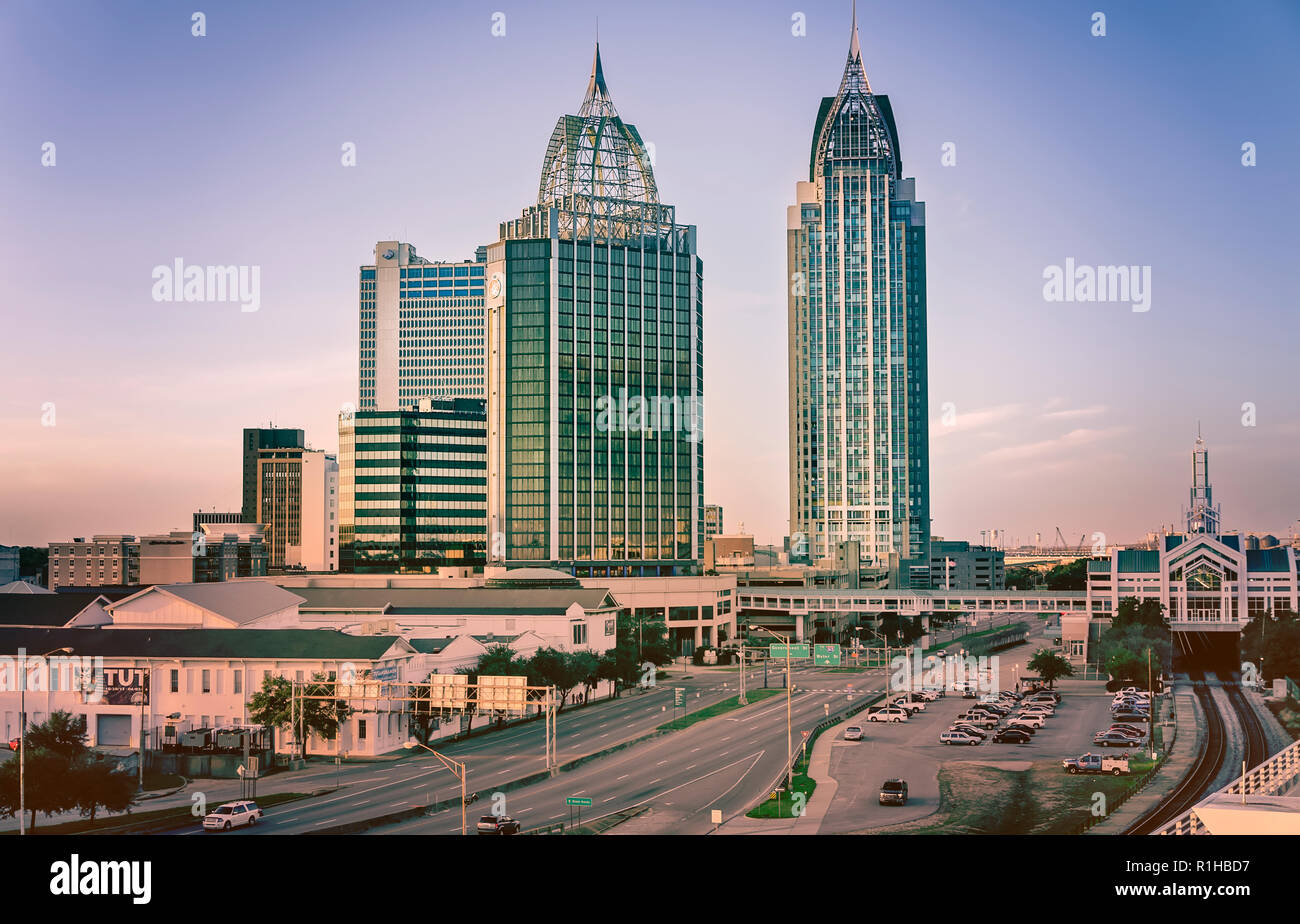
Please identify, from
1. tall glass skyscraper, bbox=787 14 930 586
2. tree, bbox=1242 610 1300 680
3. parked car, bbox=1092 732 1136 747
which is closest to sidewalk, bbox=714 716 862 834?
parked car, bbox=1092 732 1136 747

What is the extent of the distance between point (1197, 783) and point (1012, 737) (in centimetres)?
1247

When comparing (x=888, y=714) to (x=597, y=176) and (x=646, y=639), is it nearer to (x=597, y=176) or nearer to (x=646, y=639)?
(x=646, y=639)

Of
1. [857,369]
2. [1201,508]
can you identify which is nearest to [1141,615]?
[1201,508]

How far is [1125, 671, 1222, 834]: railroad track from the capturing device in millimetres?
38094

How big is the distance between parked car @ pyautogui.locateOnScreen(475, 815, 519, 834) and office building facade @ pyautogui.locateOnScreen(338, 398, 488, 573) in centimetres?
9678

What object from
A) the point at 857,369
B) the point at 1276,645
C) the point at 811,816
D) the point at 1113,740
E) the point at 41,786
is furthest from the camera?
the point at 857,369

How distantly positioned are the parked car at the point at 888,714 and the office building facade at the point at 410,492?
2912 inches

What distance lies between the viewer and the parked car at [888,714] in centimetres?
6375

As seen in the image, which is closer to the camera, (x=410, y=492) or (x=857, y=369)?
(x=410, y=492)

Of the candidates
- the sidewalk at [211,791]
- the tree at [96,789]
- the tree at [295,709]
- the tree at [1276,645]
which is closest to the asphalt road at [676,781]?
the sidewalk at [211,791]

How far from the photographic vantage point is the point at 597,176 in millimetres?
138000

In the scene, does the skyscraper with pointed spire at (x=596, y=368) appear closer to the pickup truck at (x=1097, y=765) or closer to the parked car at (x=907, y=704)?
the parked car at (x=907, y=704)
